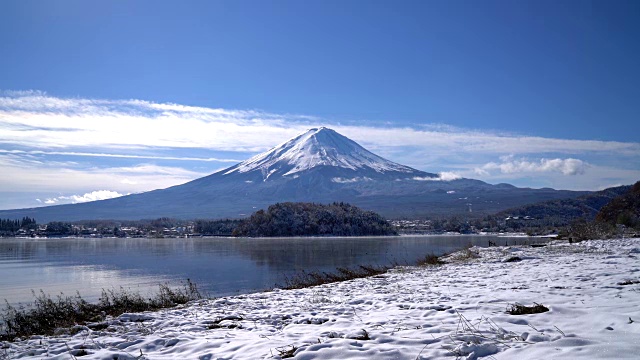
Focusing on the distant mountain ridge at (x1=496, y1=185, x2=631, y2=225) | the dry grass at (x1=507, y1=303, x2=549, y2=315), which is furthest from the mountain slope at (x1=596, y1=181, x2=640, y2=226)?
the distant mountain ridge at (x1=496, y1=185, x2=631, y2=225)

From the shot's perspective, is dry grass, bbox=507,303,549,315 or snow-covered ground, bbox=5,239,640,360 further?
dry grass, bbox=507,303,549,315

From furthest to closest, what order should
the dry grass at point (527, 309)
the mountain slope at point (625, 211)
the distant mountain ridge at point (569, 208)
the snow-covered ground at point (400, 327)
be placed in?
the distant mountain ridge at point (569, 208) < the mountain slope at point (625, 211) < the dry grass at point (527, 309) < the snow-covered ground at point (400, 327)

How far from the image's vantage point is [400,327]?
21.0 ft

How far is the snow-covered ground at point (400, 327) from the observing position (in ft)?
16.5

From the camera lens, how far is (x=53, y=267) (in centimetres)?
3192

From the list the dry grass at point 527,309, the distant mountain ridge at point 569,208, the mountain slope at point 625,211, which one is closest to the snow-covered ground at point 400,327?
the dry grass at point 527,309

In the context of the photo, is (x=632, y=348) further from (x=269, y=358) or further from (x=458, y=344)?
(x=269, y=358)

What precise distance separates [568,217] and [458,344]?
118m

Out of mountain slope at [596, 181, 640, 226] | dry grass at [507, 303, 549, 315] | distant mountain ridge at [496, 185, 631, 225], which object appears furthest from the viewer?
distant mountain ridge at [496, 185, 631, 225]

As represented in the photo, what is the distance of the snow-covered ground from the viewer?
5023 mm

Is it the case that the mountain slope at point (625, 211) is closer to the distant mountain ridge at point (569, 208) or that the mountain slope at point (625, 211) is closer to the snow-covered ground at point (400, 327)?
the snow-covered ground at point (400, 327)

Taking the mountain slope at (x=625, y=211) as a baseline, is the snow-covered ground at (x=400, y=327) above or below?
below

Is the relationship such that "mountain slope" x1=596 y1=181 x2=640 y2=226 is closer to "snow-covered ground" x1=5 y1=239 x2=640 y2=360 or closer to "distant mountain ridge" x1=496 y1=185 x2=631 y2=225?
"snow-covered ground" x1=5 y1=239 x2=640 y2=360

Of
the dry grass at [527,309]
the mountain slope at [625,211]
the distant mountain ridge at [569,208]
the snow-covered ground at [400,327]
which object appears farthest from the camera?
the distant mountain ridge at [569,208]
